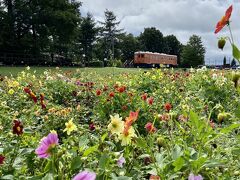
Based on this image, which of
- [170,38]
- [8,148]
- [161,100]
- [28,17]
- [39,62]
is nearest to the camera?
[8,148]

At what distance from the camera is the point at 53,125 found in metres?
3.98

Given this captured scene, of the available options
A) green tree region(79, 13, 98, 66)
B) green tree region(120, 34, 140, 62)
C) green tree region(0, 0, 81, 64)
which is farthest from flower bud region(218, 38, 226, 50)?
green tree region(120, 34, 140, 62)

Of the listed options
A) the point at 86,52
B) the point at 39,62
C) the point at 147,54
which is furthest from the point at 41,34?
the point at 86,52

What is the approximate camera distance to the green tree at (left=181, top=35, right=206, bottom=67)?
214 ft

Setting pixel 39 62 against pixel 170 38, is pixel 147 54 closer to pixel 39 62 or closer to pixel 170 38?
pixel 39 62

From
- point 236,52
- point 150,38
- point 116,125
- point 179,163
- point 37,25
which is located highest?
point 150,38

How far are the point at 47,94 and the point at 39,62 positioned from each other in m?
27.4

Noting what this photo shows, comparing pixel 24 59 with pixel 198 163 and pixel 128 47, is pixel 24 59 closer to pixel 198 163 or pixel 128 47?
pixel 198 163

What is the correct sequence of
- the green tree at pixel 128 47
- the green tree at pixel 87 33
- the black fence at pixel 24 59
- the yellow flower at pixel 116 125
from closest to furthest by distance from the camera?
the yellow flower at pixel 116 125
the black fence at pixel 24 59
the green tree at pixel 87 33
the green tree at pixel 128 47

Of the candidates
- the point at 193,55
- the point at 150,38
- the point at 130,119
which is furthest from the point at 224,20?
the point at 150,38

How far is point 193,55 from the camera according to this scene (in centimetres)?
6606

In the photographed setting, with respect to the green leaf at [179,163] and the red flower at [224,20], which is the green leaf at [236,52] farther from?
the green leaf at [179,163]

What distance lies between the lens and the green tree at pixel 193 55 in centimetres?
6538

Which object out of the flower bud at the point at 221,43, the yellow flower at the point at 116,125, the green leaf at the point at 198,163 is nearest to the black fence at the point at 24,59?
the yellow flower at the point at 116,125
